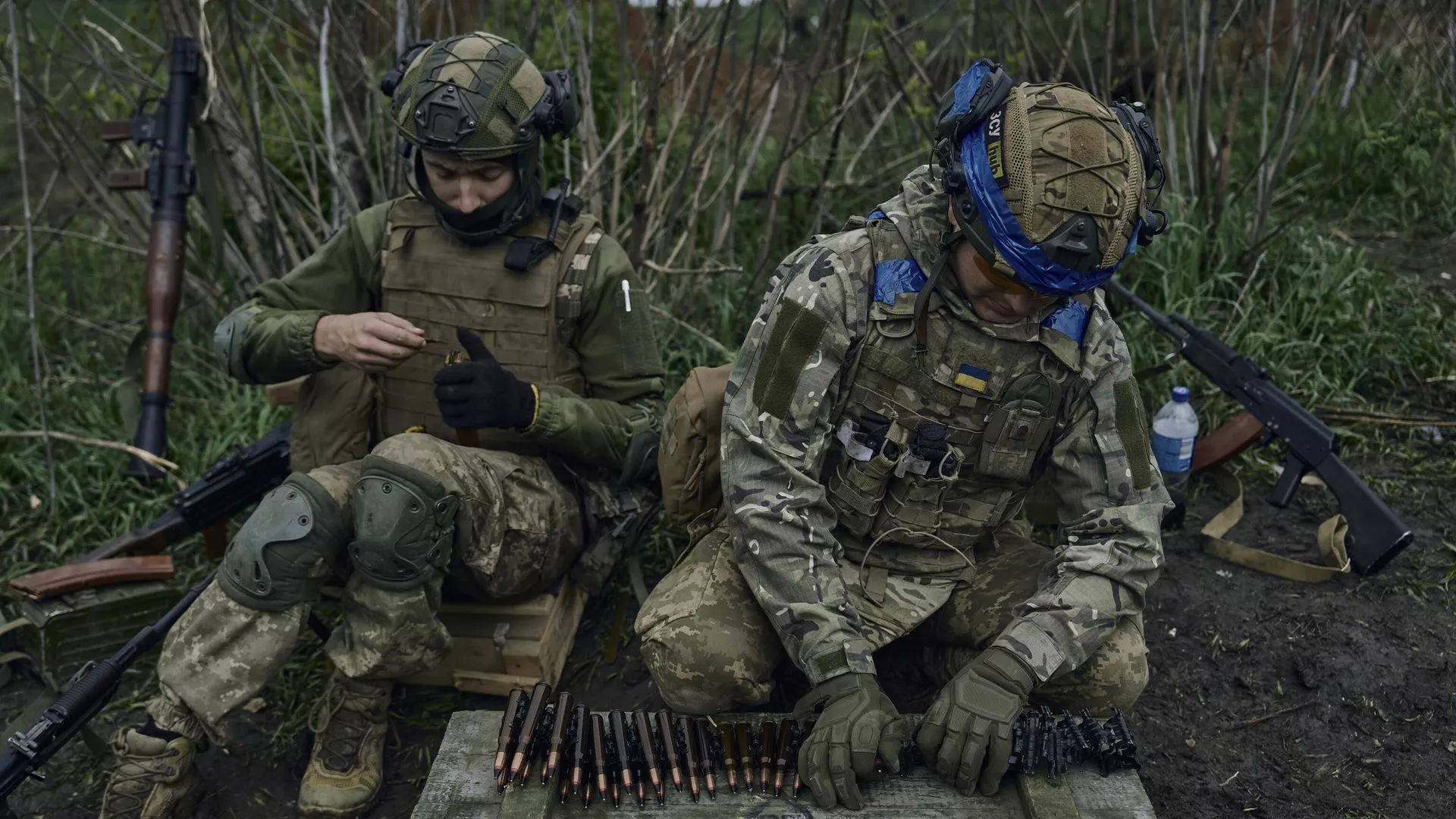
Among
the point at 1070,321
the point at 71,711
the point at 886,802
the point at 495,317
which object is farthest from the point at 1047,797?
the point at 71,711

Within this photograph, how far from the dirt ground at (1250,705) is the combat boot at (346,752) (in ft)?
0.35

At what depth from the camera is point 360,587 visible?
11.4 ft

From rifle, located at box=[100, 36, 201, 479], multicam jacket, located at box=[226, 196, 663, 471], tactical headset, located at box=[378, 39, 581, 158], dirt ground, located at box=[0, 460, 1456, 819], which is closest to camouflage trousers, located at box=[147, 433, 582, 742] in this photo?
multicam jacket, located at box=[226, 196, 663, 471]

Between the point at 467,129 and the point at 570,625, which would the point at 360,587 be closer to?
the point at 570,625

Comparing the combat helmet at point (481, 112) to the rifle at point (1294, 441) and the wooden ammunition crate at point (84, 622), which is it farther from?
the rifle at point (1294, 441)

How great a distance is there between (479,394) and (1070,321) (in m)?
1.72

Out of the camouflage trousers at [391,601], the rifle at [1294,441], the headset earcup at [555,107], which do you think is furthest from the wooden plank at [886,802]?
the headset earcup at [555,107]

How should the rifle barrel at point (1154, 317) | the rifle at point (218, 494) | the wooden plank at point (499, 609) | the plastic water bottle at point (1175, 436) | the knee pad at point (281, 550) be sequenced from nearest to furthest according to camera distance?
1. the knee pad at point (281, 550)
2. the wooden plank at point (499, 609)
3. the rifle at point (218, 494)
4. the plastic water bottle at point (1175, 436)
5. the rifle barrel at point (1154, 317)

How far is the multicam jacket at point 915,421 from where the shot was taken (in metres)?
3.22

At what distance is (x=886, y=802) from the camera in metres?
2.95

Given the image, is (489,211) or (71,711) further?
(489,211)

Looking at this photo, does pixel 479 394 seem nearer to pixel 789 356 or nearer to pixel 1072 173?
pixel 789 356

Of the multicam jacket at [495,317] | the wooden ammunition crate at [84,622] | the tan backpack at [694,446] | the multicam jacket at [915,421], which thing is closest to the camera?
the multicam jacket at [915,421]

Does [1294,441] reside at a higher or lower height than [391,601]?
higher
